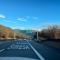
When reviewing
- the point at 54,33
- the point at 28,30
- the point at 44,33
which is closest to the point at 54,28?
the point at 54,33

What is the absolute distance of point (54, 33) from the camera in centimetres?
13200

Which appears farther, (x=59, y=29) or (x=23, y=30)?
(x=59, y=29)

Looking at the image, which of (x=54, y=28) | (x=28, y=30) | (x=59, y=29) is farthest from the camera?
(x=54, y=28)

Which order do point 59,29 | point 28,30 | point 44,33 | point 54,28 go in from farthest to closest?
point 44,33, point 54,28, point 59,29, point 28,30

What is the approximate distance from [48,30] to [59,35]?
14387 mm

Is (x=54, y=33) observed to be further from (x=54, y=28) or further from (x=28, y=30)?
(x=28, y=30)

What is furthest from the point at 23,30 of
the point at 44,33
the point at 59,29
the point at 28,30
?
the point at 44,33

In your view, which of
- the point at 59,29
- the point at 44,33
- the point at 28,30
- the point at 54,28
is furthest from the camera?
the point at 44,33

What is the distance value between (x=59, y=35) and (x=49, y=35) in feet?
32.9

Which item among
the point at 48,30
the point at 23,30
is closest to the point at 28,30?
the point at 23,30

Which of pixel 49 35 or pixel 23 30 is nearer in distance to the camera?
pixel 23 30

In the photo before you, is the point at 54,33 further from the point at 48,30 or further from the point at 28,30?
the point at 28,30

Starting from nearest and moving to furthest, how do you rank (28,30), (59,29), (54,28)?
(28,30) < (59,29) < (54,28)

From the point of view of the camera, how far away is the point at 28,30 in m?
110
